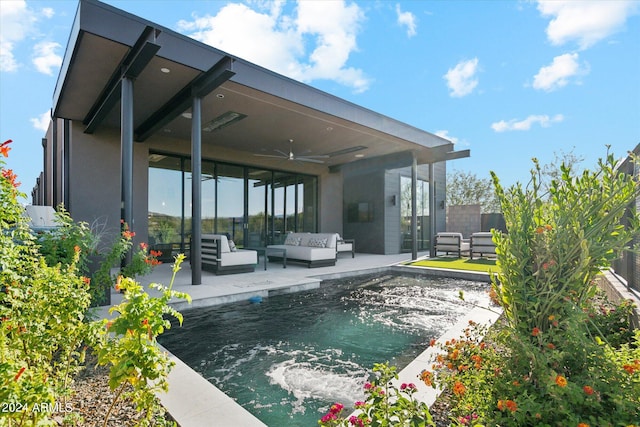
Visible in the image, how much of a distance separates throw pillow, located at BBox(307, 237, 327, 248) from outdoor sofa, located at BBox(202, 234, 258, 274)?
187cm

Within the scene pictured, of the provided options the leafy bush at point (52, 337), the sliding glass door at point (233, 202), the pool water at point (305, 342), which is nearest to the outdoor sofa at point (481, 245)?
the pool water at point (305, 342)

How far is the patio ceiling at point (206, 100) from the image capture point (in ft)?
13.1

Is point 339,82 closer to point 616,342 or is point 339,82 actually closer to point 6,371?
point 616,342

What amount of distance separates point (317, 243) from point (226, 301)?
12.5 ft

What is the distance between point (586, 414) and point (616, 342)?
1309 millimetres

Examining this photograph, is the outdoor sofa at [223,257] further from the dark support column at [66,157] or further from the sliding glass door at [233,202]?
the dark support column at [66,157]

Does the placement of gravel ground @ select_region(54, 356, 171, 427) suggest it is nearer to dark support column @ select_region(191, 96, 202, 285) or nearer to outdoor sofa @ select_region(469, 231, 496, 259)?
dark support column @ select_region(191, 96, 202, 285)

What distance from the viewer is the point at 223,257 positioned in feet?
20.5

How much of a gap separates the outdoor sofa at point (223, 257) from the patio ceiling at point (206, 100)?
249cm

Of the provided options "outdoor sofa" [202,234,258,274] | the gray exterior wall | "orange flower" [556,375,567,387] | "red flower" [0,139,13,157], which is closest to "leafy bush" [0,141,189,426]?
"red flower" [0,139,13,157]

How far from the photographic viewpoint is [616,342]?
2133 millimetres

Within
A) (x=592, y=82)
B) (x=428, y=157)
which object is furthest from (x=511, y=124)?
(x=428, y=157)

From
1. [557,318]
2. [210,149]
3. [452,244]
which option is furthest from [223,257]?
[452,244]

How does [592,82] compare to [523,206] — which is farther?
[592,82]
